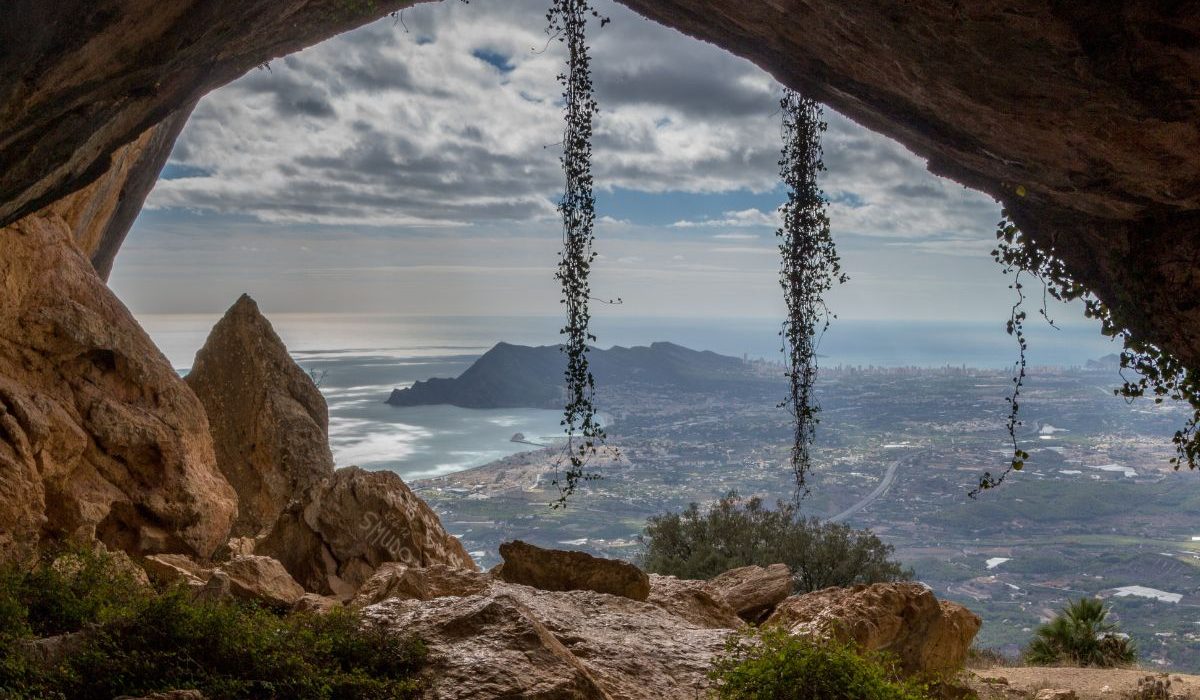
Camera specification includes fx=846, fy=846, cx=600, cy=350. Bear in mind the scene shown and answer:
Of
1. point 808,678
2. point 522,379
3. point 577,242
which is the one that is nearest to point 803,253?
point 577,242

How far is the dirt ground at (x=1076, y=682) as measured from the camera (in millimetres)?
8140

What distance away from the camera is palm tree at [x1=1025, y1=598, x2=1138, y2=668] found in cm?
1219

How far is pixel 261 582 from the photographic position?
24.3 ft

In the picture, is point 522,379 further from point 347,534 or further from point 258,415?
point 347,534

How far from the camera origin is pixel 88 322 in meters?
→ 8.92

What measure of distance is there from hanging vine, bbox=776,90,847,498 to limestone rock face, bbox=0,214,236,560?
6.64 m

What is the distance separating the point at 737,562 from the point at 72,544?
1081 centimetres

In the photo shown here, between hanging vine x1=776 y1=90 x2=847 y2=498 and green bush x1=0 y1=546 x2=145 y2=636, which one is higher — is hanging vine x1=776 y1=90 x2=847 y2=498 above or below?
above

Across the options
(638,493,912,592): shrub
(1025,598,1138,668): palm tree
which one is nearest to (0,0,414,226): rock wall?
(638,493,912,592): shrub

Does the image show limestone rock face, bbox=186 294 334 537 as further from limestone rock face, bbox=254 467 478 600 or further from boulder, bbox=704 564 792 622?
boulder, bbox=704 564 792 622

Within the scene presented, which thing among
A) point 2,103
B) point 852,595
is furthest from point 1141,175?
point 2,103

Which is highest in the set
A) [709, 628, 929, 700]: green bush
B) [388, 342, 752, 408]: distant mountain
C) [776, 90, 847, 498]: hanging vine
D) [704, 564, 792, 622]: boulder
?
[776, 90, 847, 498]: hanging vine

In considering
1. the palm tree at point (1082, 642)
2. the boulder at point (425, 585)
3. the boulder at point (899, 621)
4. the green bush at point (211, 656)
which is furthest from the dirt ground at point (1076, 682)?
the green bush at point (211, 656)

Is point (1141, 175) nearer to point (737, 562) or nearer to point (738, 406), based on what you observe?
point (737, 562)
